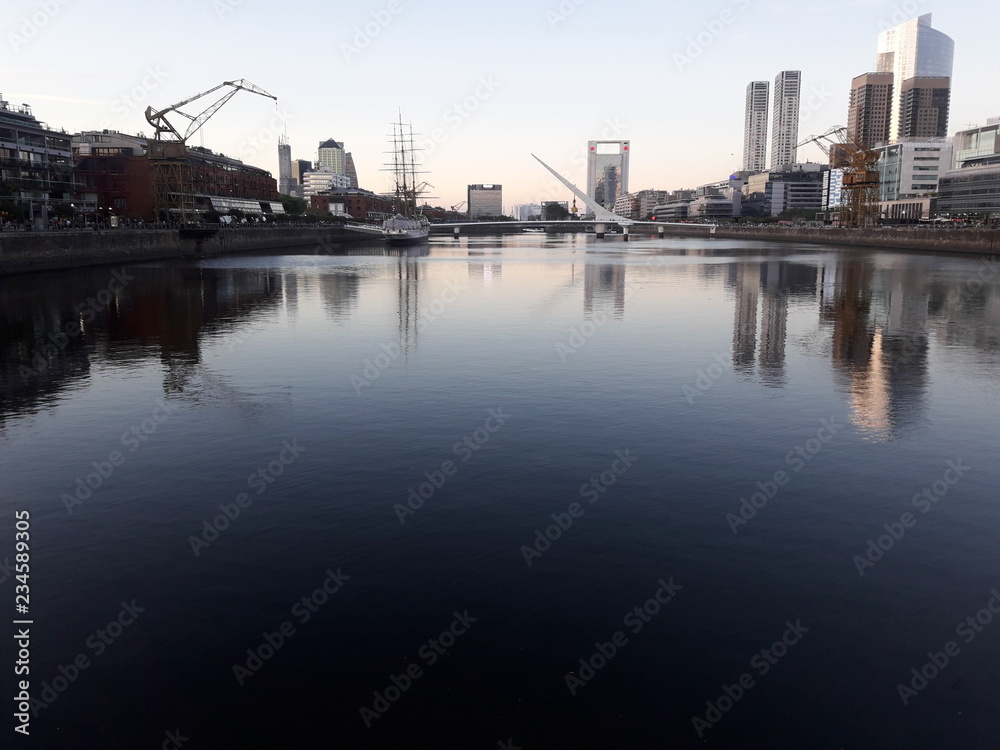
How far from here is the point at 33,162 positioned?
8438 centimetres

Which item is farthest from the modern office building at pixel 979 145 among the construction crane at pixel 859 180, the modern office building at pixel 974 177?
the construction crane at pixel 859 180

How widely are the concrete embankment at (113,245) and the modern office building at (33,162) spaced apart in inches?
568

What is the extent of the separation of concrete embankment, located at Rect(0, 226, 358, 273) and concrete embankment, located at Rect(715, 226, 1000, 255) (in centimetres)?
7598

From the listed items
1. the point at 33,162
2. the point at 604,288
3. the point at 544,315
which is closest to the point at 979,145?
the point at 604,288

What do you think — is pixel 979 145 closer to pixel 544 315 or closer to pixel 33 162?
pixel 544 315

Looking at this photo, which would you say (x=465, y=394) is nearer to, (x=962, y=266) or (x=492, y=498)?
(x=492, y=498)

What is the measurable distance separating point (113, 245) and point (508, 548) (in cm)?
6076

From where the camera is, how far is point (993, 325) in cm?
2739

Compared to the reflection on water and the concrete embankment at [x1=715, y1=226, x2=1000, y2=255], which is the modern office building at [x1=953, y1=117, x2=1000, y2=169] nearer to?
the concrete embankment at [x1=715, y1=226, x2=1000, y2=255]

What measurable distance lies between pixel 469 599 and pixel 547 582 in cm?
92

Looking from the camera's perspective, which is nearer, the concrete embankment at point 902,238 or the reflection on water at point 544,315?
the reflection on water at point 544,315

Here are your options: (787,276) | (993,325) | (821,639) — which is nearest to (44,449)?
(821,639)

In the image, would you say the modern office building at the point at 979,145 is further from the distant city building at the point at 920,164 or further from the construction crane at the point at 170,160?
the construction crane at the point at 170,160

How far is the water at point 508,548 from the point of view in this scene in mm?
6422
